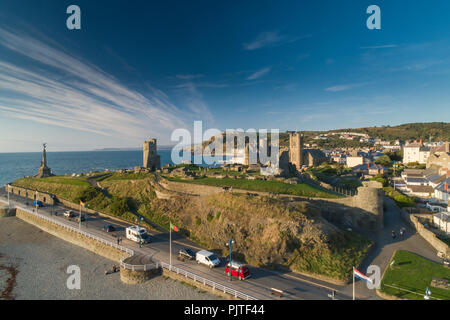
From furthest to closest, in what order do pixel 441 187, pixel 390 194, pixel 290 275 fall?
pixel 390 194, pixel 441 187, pixel 290 275

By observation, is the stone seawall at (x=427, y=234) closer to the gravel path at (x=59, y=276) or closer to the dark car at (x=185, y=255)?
the gravel path at (x=59, y=276)

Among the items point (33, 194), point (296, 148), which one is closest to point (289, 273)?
point (33, 194)

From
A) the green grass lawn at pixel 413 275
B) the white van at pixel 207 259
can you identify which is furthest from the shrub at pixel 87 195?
the green grass lawn at pixel 413 275

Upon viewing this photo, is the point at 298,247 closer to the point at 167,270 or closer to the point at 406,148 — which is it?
the point at 167,270

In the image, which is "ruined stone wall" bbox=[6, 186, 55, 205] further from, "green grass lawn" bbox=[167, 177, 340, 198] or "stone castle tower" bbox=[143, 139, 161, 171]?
"green grass lawn" bbox=[167, 177, 340, 198]

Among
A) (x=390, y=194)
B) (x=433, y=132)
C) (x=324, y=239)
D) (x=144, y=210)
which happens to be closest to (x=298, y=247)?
(x=324, y=239)
